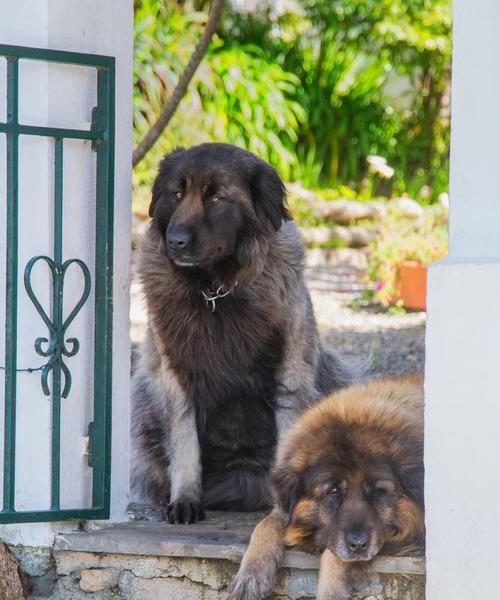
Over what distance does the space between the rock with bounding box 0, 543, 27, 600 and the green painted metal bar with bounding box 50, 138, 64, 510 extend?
247mm

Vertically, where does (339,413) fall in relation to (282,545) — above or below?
above

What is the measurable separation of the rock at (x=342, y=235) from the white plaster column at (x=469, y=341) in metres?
9.09

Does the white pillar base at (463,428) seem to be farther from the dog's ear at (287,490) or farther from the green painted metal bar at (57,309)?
the green painted metal bar at (57,309)

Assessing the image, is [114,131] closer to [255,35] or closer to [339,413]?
[339,413]

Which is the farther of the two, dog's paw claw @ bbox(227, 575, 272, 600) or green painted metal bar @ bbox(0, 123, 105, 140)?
green painted metal bar @ bbox(0, 123, 105, 140)

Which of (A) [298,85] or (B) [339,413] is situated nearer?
(B) [339,413]

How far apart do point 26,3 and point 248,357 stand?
1641 millimetres

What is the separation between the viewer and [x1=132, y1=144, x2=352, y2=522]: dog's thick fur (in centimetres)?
478

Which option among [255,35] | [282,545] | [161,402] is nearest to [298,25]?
[255,35]

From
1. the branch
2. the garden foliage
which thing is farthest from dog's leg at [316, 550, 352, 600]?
the garden foliage

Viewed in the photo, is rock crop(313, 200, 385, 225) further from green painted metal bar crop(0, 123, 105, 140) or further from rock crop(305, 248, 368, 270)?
green painted metal bar crop(0, 123, 105, 140)

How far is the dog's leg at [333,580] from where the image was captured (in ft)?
12.8

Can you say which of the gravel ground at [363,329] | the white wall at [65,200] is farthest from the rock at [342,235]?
the white wall at [65,200]

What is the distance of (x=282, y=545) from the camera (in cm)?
413
